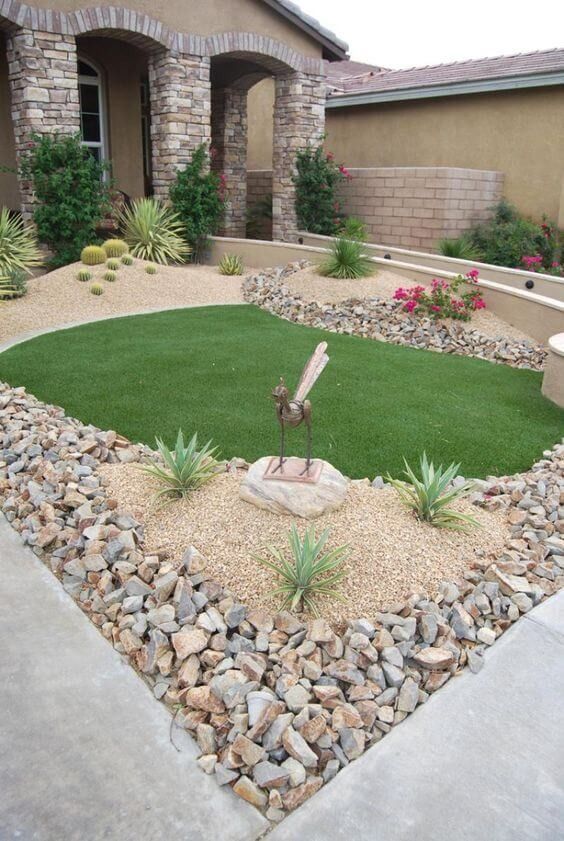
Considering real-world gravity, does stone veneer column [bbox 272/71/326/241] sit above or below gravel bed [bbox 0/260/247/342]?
above

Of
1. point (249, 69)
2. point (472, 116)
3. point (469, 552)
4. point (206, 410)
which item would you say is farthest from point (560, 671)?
point (249, 69)

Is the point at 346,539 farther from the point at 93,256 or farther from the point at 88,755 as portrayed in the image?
the point at 93,256

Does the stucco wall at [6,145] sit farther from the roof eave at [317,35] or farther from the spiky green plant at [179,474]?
the spiky green plant at [179,474]

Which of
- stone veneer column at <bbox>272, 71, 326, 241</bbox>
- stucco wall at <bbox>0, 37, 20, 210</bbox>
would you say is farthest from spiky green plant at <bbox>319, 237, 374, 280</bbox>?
stucco wall at <bbox>0, 37, 20, 210</bbox>

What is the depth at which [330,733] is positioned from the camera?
2.68 meters

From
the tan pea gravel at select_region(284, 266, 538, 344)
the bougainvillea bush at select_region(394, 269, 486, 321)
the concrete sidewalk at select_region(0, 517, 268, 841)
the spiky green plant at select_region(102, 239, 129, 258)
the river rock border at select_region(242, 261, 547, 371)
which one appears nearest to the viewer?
the concrete sidewalk at select_region(0, 517, 268, 841)

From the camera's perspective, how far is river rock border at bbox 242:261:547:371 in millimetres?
8773

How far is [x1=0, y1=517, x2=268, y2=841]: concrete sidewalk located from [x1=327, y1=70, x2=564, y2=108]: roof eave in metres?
13.2

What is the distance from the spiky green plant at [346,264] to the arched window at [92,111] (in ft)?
22.2

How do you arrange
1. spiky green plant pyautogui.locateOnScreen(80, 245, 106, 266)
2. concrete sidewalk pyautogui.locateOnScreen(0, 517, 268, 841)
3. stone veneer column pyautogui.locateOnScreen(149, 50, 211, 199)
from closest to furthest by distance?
concrete sidewalk pyautogui.locateOnScreen(0, 517, 268, 841) → spiky green plant pyautogui.locateOnScreen(80, 245, 106, 266) → stone veneer column pyautogui.locateOnScreen(149, 50, 211, 199)

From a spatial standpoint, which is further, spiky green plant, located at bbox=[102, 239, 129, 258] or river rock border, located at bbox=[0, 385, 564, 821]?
spiky green plant, located at bbox=[102, 239, 129, 258]

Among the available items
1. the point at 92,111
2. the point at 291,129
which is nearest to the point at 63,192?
the point at 92,111

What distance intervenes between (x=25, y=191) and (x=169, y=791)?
39.2ft

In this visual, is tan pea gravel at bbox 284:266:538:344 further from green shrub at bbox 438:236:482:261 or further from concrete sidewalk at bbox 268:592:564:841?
concrete sidewalk at bbox 268:592:564:841
